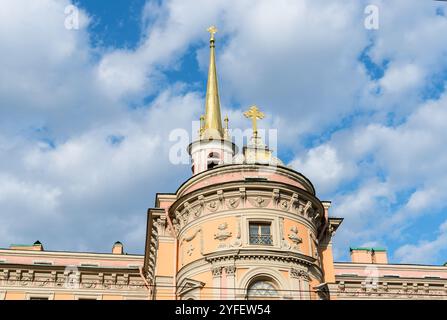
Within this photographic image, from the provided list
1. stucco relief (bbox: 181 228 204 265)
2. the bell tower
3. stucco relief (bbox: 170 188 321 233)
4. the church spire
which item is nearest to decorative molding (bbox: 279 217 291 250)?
stucco relief (bbox: 170 188 321 233)

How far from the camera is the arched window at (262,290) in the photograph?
89.7 ft

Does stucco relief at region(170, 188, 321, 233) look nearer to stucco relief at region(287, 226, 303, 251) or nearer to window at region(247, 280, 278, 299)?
stucco relief at region(287, 226, 303, 251)

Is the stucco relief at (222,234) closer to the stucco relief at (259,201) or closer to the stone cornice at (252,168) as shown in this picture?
the stucco relief at (259,201)

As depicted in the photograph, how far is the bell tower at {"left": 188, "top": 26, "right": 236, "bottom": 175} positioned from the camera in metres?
42.7

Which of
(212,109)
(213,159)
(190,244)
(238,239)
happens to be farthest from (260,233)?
(212,109)

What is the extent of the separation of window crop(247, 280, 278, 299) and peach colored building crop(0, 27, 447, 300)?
0.15ft

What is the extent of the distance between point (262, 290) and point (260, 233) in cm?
279

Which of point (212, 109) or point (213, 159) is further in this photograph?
point (212, 109)

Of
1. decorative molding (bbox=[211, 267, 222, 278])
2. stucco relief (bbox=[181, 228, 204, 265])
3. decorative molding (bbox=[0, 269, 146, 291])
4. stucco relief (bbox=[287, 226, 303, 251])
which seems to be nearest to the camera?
decorative molding (bbox=[211, 267, 222, 278])

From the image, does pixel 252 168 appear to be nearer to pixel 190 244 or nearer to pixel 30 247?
pixel 190 244

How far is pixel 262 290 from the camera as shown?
27.5 m

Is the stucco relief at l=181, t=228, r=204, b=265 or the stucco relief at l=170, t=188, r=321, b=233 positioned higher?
the stucco relief at l=170, t=188, r=321, b=233

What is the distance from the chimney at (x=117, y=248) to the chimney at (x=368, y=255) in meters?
17.6
